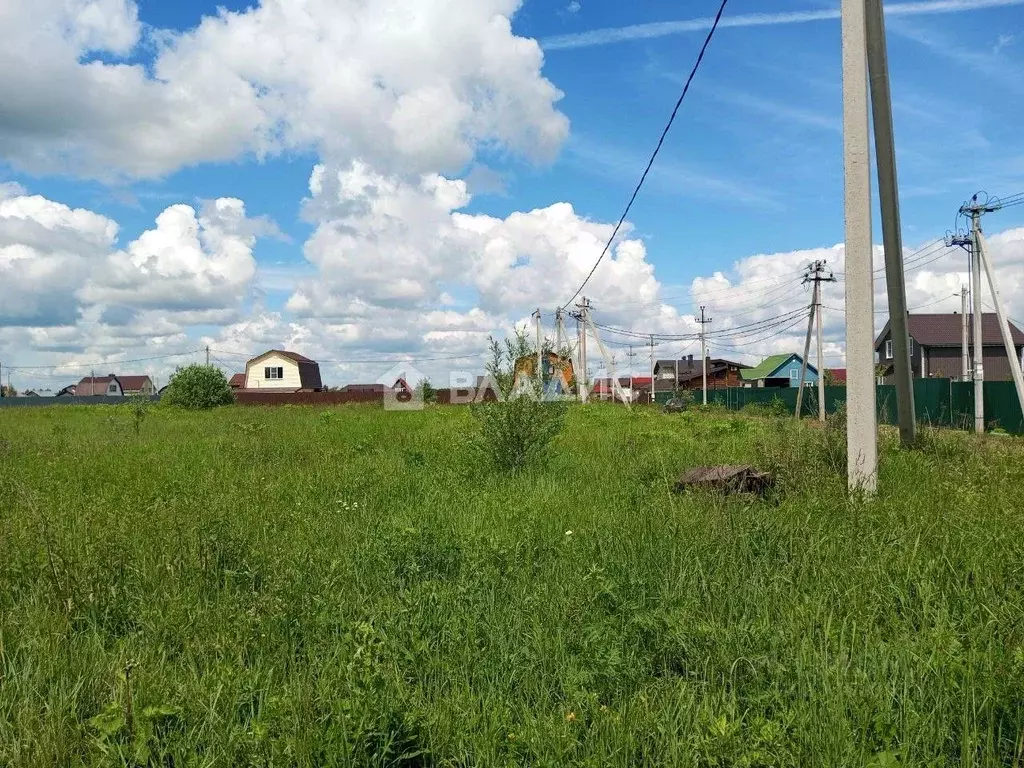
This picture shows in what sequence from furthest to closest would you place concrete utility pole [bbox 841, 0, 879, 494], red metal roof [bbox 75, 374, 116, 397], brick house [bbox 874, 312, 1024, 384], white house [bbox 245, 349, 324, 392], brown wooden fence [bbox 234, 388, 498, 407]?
1. red metal roof [bbox 75, 374, 116, 397]
2. white house [bbox 245, 349, 324, 392]
3. brick house [bbox 874, 312, 1024, 384]
4. brown wooden fence [bbox 234, 388, 498, 407]
5. concrete utility pole [bbox 841, 0, 879, 494]

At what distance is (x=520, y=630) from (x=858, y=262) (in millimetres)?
5334

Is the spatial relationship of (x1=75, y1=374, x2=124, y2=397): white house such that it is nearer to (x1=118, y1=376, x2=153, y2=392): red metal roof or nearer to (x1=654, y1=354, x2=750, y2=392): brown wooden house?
(x1=118, y1=376, x2=153, y2=392): red metal roof

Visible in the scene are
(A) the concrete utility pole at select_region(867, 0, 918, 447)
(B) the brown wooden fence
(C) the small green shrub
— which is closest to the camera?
(A) the concrete utility pole at select_region(867, 0, 918, 447)


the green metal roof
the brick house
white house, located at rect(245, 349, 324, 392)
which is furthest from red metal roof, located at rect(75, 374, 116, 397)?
the brick house

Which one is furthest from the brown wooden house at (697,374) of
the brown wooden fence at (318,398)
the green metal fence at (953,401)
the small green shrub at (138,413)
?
the small green shrub at (138,413)

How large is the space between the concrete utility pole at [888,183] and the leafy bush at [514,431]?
4438 mm

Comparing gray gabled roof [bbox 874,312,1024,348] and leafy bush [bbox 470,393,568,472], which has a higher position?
gray gabled roof [bbox 874,312,1024,348]

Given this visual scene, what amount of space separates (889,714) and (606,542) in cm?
245

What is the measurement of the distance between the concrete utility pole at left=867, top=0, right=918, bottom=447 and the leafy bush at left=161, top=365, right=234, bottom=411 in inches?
1419

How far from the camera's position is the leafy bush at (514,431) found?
930 cm

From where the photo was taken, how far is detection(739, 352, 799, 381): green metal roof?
243 feet

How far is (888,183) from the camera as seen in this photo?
7582 millimetres

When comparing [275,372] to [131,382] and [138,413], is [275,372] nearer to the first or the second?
[131,382]

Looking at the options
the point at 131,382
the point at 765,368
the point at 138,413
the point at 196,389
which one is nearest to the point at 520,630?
the point at 138,413
